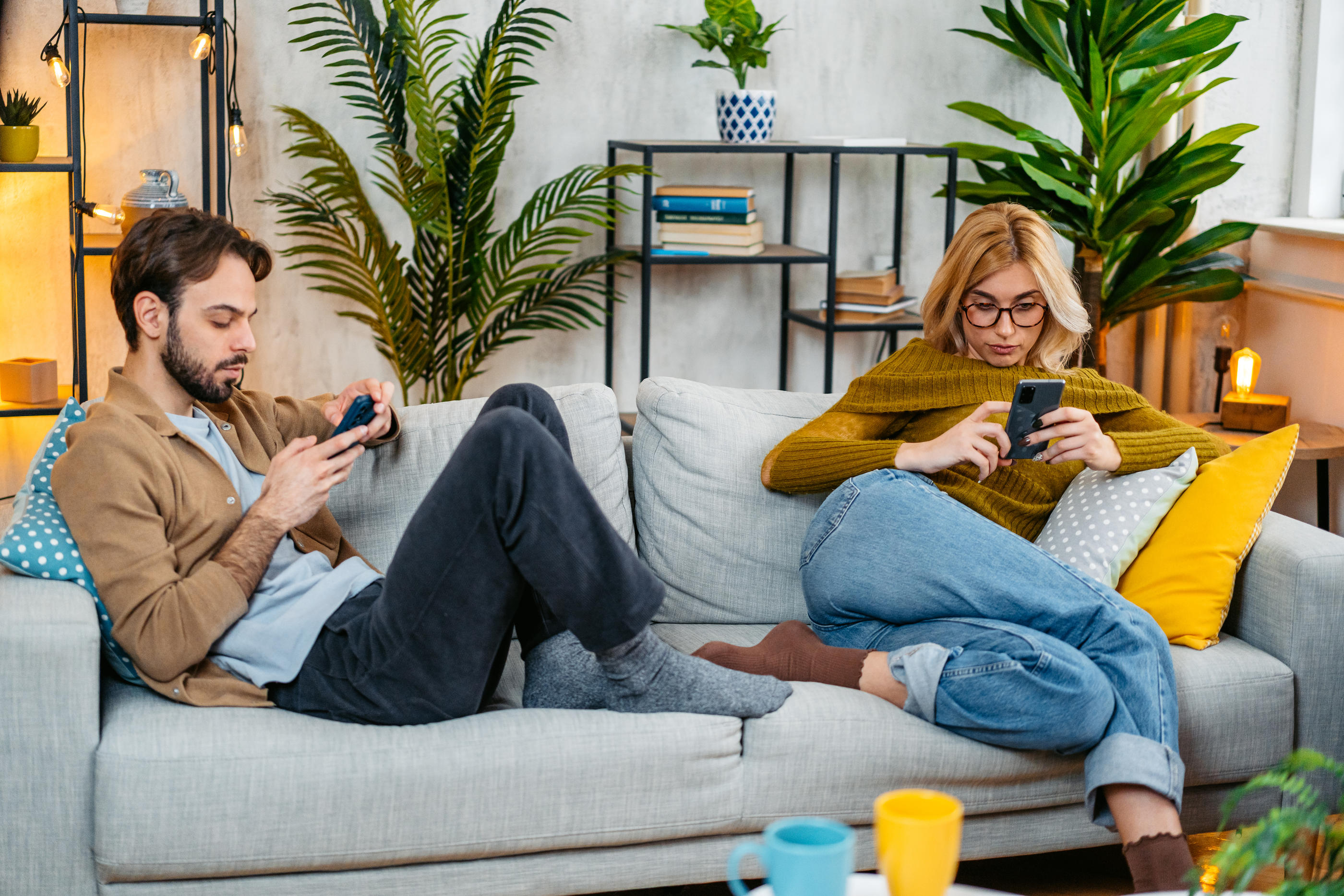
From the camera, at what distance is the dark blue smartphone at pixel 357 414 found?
191cm

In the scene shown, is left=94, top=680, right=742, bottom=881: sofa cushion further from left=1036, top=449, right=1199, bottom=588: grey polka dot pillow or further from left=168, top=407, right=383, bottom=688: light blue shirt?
left=1036, top=449, right=1199, bottom=588: grey polka dot pillow

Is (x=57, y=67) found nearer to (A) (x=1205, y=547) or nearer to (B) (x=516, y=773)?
(B) (x=516, y=773)

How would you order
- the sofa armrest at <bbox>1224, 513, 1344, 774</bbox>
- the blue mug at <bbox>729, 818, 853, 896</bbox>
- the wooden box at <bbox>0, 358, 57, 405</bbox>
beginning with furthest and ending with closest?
the wooden box at <bbox>0, 358, 57, 405</bbox>, the sofa armrest at <bbox>1224, 513, 1344, 774</bbox>, the blue mug at <bbox>729, 818, 853, 896</bbox>

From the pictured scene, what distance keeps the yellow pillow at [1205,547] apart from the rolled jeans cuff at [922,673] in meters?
0.45

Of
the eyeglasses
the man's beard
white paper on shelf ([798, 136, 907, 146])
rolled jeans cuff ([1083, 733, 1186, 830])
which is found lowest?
rolled jeans cuff ([1083, 733, 1186, 830])

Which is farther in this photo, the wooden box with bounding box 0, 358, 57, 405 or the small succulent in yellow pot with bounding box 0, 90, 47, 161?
the wooden box with bounding box 0, 358, 57, 405

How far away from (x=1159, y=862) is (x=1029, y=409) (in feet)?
2.27

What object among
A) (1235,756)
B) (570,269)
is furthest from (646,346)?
(1235,756)

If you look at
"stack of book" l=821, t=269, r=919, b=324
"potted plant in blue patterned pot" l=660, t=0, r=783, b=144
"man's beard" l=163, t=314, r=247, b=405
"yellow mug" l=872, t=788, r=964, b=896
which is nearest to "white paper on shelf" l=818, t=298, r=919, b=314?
"stack of book" l=821, t=269, r=919, b=324

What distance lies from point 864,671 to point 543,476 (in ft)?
1.92

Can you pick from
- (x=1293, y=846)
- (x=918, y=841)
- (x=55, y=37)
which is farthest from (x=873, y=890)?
(x=55, y=37)

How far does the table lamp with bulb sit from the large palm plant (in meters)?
1.57

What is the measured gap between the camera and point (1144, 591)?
1964 millimetres

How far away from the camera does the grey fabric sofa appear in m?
1.52
